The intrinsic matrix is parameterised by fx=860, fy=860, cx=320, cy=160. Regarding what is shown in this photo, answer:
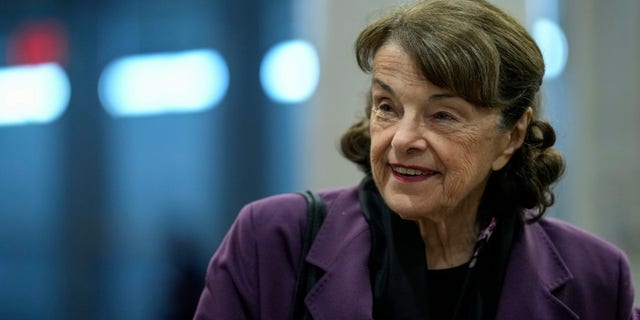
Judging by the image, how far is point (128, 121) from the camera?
5344 millimetres

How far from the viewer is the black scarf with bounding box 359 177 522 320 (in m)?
1.87

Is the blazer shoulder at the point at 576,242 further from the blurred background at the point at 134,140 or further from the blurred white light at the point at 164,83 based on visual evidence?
the blurred white light at the point at 164,83

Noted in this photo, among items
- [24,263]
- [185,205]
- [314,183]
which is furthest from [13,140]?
[314,183]

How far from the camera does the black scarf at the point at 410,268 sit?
6.15ft

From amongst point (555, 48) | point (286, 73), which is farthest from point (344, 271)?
point (286, 73)

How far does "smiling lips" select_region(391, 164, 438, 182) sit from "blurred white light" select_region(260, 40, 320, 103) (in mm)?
2866

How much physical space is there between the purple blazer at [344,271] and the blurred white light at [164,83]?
10.3 feet

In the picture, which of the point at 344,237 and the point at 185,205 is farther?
the point at 185,205

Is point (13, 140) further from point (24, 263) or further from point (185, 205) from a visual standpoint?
point (185, 205)

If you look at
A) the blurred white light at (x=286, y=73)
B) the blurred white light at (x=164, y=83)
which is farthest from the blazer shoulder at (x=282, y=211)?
the blurred white light at (x=164, y=83)

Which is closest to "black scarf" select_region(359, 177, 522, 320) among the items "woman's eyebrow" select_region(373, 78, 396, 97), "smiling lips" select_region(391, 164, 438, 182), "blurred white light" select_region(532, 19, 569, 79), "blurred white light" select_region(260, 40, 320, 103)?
"smiling lips" select_region(391, 164, 438, 182)

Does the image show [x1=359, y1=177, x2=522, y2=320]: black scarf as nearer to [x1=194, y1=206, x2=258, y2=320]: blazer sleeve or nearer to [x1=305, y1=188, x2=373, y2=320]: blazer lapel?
[x1=305, y1=188, x2=373, y2=320]: blazer lapel

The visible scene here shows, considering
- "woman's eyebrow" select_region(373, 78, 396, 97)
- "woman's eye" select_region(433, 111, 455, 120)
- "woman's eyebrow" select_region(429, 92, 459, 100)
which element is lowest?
"woman's eye" select_region(433, 111, 455, 120)

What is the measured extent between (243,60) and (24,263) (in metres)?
2.05
